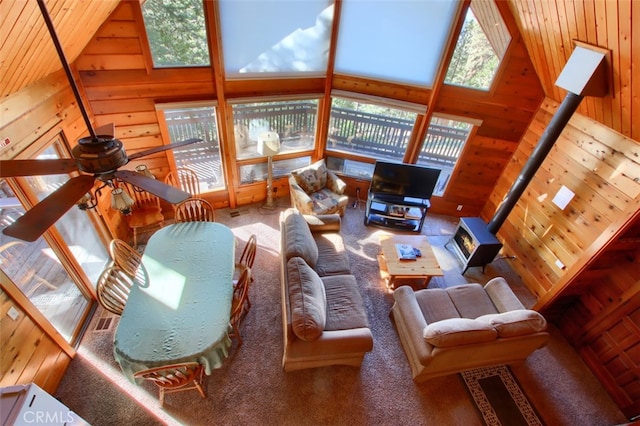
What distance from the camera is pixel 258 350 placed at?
10.0 feet

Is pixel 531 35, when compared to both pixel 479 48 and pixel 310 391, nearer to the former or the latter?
pixel 479 48

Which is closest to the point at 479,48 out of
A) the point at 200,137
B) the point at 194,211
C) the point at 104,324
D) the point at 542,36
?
the point at 542,36

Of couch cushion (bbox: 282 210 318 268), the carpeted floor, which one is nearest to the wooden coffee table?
the carpeted floor

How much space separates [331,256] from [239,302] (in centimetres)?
135

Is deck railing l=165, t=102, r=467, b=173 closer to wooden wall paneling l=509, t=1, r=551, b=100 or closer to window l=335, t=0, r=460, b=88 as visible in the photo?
window l=335, t=0, r=460, b=88

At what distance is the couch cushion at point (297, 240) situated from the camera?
3.04m

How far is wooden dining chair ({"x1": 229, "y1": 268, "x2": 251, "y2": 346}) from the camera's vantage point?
2.56m

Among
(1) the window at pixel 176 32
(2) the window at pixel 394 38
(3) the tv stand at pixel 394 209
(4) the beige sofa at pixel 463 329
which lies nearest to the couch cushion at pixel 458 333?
(4) the beige sofa at pixel 463 329

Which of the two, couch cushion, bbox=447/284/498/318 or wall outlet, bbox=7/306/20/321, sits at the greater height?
wall outlet, bbox=7/306/20/321

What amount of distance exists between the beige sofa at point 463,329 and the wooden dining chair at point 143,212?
3.29 meters

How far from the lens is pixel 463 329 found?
2.55 metres

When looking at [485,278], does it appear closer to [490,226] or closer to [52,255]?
[490,226]

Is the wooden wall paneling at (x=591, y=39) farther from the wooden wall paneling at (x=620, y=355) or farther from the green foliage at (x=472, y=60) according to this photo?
the wooden wall paneling at (x=620, y=355)

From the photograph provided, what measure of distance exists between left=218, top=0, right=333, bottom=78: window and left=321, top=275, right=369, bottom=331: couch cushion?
290 cm
